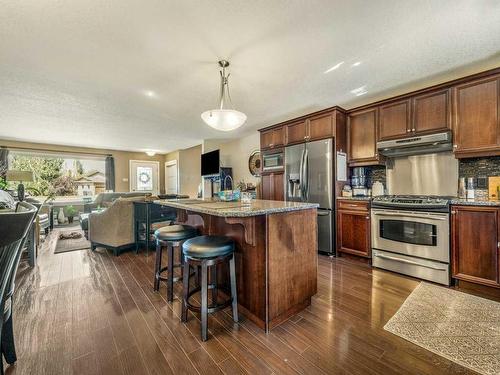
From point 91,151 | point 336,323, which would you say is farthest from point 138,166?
point 336,323

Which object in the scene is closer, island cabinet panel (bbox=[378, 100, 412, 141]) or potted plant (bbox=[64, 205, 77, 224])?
island cabinet panel (bbox=[378, 100, 412, 141])

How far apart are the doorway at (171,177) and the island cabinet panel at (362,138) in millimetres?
6207

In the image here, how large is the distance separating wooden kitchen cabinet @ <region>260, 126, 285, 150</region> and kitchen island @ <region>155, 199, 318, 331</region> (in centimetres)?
239

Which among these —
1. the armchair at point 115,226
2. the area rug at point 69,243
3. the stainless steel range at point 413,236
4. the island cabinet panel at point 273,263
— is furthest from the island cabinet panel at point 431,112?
the area rug at point 69,243

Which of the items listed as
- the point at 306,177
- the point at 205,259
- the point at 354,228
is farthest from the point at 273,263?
the point at 306,177

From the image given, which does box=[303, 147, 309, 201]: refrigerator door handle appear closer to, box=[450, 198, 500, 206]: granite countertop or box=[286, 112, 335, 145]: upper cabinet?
box=[286, 112, 335, 145]: upper cabinet

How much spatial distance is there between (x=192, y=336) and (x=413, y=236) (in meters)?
2.69

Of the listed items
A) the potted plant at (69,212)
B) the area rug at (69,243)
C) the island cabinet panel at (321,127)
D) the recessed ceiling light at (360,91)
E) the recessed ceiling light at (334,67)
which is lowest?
the area rug at (69,243)

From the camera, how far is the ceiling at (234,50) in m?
1.67

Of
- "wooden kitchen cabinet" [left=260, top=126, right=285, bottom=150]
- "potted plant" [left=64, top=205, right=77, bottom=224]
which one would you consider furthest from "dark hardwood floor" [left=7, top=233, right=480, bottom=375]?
"potted plant" [left=64, top=205, right=77, bottom=224]

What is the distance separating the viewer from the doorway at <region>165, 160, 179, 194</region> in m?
8.10

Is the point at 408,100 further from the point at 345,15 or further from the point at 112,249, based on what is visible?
the point at 112,249

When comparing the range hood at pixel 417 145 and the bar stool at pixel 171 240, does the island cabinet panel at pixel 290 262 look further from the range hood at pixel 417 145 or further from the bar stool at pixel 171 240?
the range hood at pixel 417 145

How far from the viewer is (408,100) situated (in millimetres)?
2904
